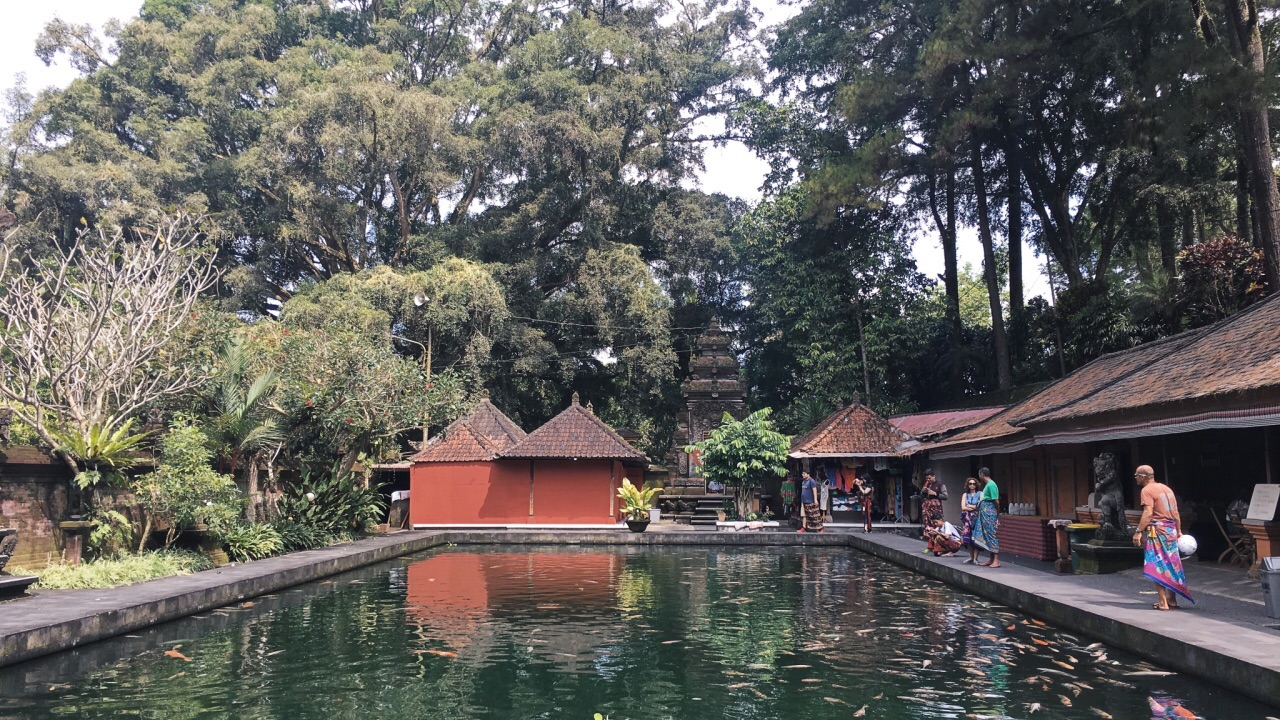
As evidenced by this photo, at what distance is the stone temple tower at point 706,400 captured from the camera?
30.5 m

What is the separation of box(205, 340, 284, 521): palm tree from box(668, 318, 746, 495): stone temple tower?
1542cm

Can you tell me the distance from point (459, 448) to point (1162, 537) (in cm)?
1945

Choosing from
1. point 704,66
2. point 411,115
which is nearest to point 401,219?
point 411,115

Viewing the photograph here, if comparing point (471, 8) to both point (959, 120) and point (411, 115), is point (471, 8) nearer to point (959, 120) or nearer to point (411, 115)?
point (411, 115)

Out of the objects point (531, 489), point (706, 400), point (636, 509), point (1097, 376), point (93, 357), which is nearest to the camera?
point (93, 357)

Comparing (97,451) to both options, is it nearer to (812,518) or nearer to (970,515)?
(970,515)

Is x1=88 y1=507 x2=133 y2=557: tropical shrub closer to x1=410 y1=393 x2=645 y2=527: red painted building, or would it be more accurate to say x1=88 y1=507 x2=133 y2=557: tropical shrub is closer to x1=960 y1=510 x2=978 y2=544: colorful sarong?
x1=410 y1=393 x2=645 y2=527: red painted building

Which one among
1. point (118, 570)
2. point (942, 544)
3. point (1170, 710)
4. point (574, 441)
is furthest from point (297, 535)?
point (1170, 710)

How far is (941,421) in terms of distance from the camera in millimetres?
23875

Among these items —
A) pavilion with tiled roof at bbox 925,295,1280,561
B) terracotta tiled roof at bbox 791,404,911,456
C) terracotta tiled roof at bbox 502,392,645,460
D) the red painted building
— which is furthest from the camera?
the red painted building

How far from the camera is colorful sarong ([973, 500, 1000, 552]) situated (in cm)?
1370

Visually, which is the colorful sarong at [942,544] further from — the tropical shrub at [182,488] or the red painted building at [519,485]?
the tropical shrub at [182,488]

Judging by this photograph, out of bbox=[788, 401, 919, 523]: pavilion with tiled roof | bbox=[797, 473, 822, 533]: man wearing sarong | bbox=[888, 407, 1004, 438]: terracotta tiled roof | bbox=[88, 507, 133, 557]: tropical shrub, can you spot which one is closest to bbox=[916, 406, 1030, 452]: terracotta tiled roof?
bbox=[888, 407, 1004, 438]: terracotta tiled roof

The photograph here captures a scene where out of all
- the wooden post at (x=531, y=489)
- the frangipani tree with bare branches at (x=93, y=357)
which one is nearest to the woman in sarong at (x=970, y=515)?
the frangipani tree with bare branches at (x=93, y=357)
